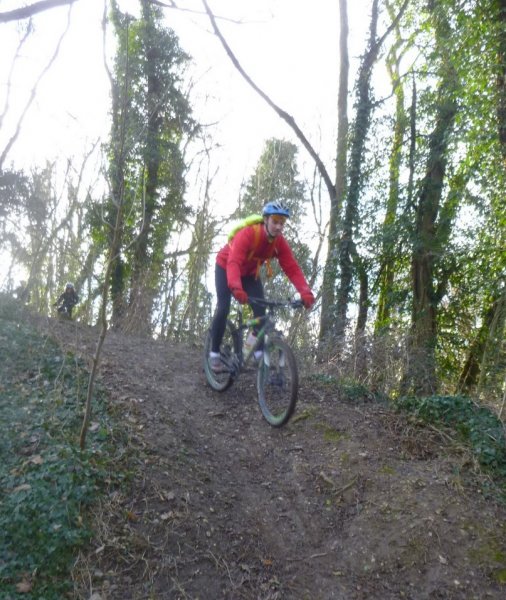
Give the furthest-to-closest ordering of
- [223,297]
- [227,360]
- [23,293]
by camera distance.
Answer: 1. [23,293]
2. [227,360]
3. [223,297]

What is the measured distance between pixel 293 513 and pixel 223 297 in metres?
2.81

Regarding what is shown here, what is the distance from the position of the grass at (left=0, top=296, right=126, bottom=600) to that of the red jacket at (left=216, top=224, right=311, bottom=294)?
196cm

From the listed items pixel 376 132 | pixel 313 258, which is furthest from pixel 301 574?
pixel 313 258

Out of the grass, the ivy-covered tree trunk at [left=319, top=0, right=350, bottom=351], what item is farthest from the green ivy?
the ivy-covered tree trunk at [left=319, top=0, right=350, bottom=351]

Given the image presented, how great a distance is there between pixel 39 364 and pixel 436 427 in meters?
4.59

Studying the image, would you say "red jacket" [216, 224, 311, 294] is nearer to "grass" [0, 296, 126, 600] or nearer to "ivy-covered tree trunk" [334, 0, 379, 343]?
"grass" [0, 296, 126, 600]

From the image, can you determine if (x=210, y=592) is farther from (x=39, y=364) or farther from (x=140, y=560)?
(x=39, y=364)

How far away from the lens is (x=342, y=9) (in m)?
15.9

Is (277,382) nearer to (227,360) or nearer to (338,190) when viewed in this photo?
(227,360)

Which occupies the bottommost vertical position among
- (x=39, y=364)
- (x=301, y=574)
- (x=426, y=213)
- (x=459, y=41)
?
(x=301, y=574)

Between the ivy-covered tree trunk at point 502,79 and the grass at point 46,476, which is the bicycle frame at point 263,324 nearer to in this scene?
the grass at point 46,476

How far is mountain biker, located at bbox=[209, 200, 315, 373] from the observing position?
5.64 m

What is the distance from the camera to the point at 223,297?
6391 millimetres

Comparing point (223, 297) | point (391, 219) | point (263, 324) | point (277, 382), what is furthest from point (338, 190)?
point (277, 382)
